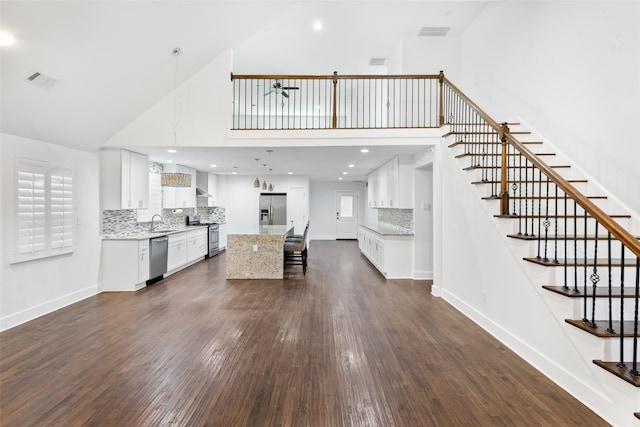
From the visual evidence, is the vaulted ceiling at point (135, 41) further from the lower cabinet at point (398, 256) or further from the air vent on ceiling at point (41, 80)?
the lower cabinet at point (398, 256)

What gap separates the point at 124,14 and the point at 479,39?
5635 millimetres

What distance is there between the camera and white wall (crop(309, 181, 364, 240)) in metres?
12.9

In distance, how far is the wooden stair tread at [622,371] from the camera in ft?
6.01

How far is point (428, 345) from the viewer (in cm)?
312

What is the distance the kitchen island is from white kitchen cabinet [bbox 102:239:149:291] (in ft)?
5.13

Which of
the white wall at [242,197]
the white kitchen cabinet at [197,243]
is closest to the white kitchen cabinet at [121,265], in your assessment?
the white kitchen cabinet at [197,243]

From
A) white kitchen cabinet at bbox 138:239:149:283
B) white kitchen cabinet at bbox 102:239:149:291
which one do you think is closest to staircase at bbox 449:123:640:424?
white kitchen cabinet at bbox 138:239:149:283

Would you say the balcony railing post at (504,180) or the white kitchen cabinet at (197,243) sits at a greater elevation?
the balcony railing post at (504,180)

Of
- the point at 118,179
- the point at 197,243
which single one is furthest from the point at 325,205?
the point at 118,179

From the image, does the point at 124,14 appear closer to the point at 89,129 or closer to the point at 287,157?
the point at 89,129

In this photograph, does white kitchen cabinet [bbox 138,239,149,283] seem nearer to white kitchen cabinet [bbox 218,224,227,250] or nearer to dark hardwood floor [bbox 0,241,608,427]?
dark hardwood floor [bbox 0,241,608,427]

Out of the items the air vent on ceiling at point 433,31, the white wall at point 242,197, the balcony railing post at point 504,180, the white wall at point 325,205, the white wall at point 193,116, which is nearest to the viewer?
the balcony railing post at point 504,180

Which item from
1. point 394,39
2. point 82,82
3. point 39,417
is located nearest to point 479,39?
point 394,39

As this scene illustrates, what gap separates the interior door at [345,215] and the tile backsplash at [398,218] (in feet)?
10.6
